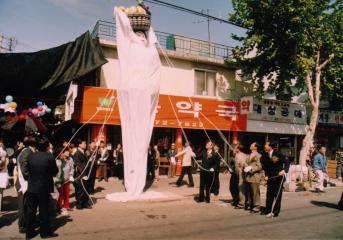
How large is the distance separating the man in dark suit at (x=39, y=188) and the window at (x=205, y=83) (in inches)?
573

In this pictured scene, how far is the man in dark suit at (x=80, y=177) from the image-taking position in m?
10.4

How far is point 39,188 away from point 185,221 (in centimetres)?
377

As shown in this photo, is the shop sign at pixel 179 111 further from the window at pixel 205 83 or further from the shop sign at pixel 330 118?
the shop sign at pixel 330 118

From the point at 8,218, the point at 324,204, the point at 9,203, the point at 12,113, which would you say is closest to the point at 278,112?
the point at 324,204

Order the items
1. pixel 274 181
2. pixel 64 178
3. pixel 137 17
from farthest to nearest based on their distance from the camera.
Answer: pixel 137 17
pixel 274 181
pixel 64 178

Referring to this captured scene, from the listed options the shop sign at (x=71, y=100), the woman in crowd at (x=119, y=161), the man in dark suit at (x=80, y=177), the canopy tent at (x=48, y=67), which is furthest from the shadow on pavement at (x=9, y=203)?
the shop sign at (x=71, y=100)

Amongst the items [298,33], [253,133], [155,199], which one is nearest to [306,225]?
[155,199]

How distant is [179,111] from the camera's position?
19672 millimetres

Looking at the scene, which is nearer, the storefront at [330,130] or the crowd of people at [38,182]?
the crowd of people at [38,182]

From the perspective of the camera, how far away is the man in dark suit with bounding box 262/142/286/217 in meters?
9.95

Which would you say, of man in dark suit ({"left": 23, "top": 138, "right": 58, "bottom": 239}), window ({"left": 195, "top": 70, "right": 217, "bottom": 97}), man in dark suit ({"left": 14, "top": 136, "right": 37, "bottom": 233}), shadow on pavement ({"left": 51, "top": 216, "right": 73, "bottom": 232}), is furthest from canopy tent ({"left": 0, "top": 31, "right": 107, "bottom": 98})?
man in dark suit ({"left": 23, "top": 138, "right": 58, "bottom": 239})

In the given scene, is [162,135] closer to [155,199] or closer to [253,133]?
[253,133]

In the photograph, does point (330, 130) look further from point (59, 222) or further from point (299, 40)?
point (59, 222)

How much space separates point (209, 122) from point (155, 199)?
377 inches
